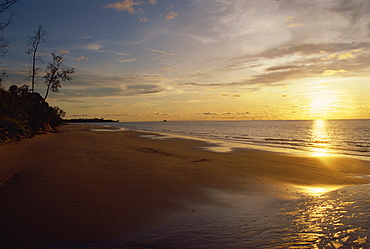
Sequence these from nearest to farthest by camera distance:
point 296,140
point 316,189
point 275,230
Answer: point 275,230 < point 316,189 < point 296,140

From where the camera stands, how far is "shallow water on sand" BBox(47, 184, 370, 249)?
3.71m

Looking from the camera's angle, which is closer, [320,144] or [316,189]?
[316,189]

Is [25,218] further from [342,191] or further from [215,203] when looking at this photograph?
[342,191]

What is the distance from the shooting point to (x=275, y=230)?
→ 13.9 feet

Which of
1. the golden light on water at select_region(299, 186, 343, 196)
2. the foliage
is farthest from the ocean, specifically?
the foliage

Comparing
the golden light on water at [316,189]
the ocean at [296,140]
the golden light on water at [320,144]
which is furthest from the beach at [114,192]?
the ocean at [296,140]

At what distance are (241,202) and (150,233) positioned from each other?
9.21 ft

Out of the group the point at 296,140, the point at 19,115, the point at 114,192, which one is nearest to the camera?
the point at 114,192

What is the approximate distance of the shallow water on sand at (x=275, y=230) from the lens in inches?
146

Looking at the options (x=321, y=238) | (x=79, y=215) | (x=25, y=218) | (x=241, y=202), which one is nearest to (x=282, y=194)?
(x=241, y=202)

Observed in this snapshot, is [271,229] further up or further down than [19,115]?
further down

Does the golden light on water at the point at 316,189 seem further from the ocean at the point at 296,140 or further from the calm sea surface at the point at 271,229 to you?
the ocean at the point at 296,140

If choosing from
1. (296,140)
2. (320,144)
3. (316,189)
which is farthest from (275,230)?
(296,140)

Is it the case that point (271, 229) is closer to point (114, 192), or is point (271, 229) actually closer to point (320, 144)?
point (114, 192)
